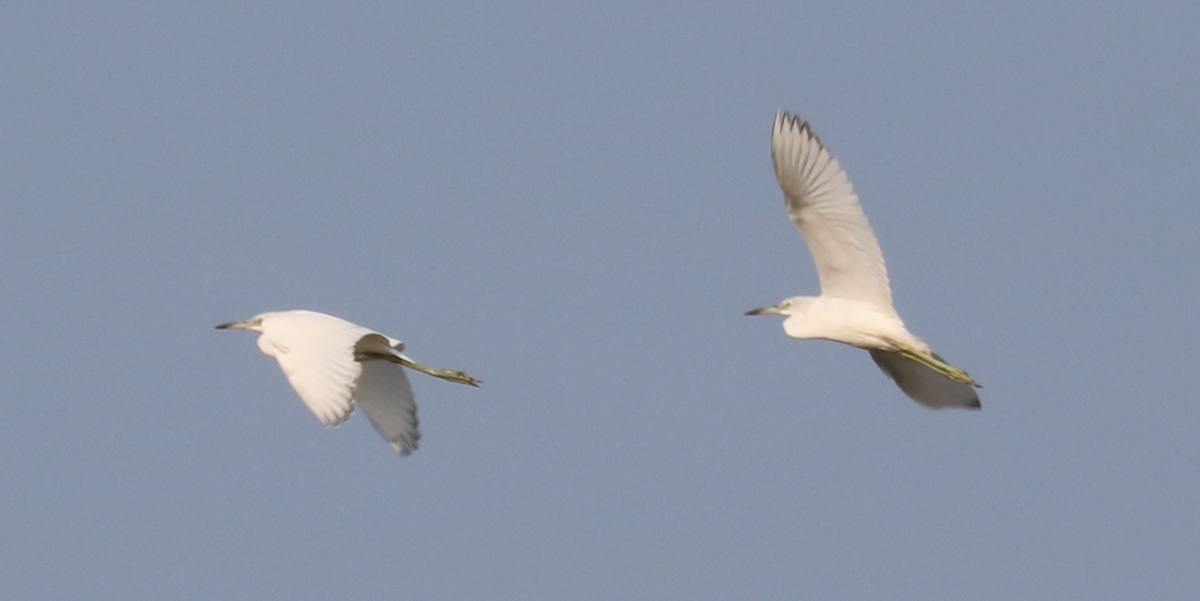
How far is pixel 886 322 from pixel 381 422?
4.82 metres

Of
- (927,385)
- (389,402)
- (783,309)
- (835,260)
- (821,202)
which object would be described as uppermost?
(821,202)

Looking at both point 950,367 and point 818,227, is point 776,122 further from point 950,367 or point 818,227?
point 950,367

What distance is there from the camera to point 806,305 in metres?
18.6

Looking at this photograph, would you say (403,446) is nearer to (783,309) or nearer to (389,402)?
(389,402)

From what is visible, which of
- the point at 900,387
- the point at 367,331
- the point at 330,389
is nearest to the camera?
the point at 330,389

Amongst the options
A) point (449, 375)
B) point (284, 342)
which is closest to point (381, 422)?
point (449, 375)

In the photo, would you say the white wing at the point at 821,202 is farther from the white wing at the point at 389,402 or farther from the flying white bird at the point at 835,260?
the white wing at the point at 389,402

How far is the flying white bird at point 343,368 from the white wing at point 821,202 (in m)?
3.58

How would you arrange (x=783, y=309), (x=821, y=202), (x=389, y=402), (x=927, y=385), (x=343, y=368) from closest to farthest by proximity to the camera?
(x=343, y=368), (x=821, y=202), (x=783, y=309), (x=927, y=385), (x=389, y=402)

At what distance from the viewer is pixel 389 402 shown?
64.9 ft

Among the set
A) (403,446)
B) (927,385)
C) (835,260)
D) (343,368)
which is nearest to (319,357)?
(343,368)

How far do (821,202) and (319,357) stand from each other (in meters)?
4.45

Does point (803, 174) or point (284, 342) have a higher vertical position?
point (803, 174)

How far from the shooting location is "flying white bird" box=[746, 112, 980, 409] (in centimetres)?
1805
